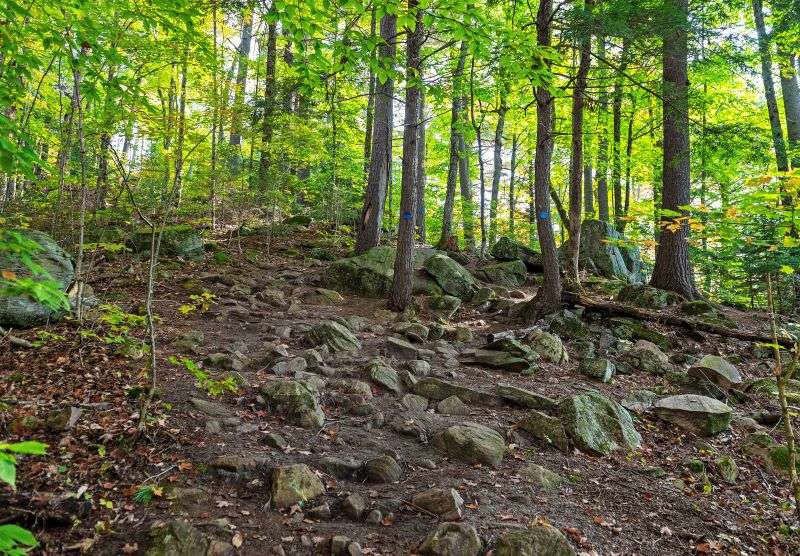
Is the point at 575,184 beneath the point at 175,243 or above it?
above

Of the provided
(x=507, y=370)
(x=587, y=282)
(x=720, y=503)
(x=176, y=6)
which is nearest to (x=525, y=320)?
(x=507, y=370)

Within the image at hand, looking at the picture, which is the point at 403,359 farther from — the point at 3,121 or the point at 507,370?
the point at 3,121

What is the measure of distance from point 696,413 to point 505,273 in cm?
735

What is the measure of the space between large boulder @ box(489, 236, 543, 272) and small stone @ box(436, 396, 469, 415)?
8.66 meters

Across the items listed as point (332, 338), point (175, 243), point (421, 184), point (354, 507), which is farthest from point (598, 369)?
point (421, 184)

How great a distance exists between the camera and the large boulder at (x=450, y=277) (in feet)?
34.0

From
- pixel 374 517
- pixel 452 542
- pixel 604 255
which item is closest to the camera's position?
pixel 452 542

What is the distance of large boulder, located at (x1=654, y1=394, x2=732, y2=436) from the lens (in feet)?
17.1

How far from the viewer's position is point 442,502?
3.29 m

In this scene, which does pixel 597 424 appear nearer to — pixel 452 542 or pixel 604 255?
pixel 452 542

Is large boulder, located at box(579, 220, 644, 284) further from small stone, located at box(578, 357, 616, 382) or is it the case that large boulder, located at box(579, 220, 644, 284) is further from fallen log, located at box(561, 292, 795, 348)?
small stone, located at box(578, 357, 616, 382)

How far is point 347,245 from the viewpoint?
1402 cm

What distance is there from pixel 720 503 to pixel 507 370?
3018 mm

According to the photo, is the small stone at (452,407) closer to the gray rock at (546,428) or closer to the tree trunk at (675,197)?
the gray rock at (546,428)
